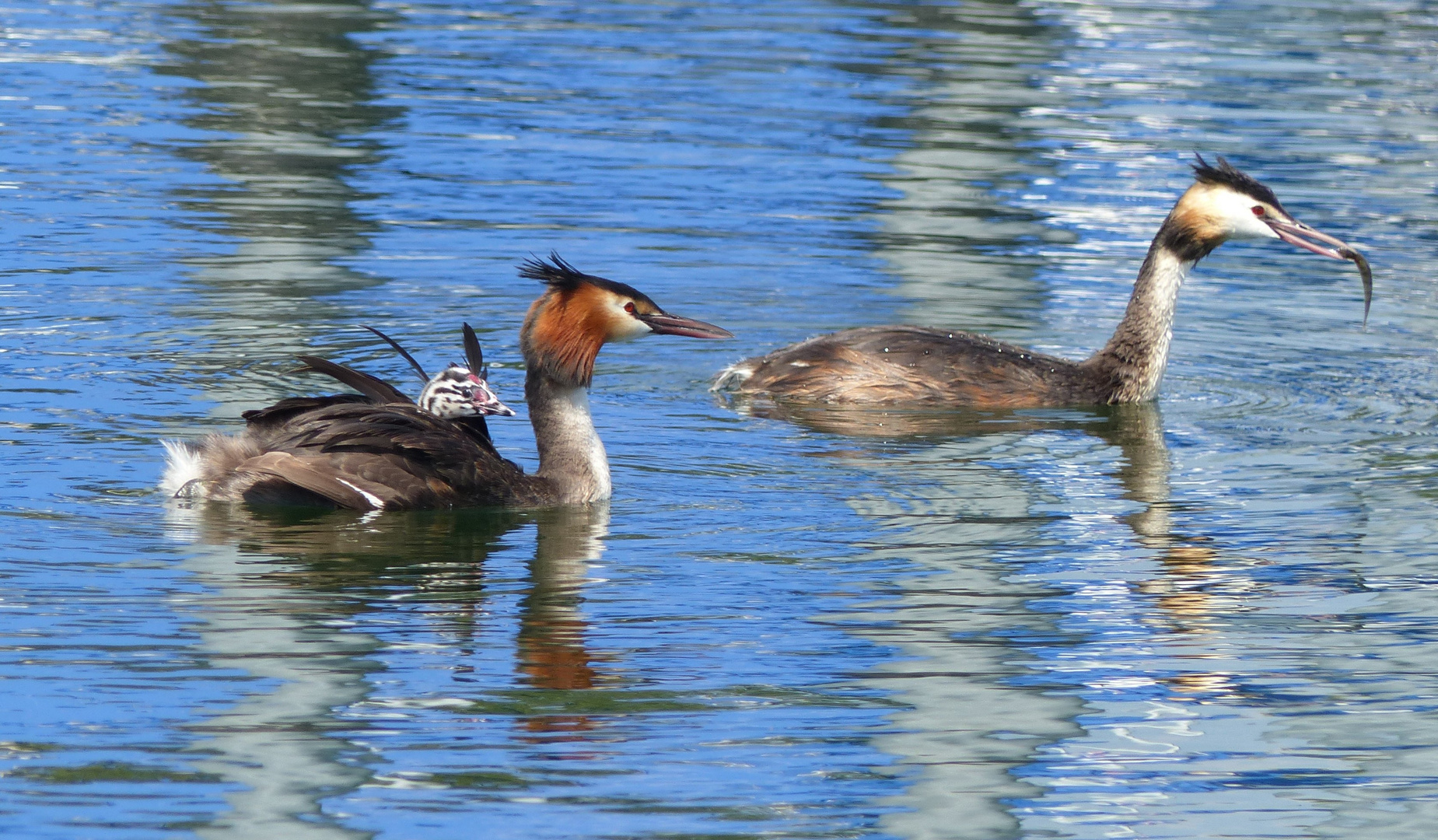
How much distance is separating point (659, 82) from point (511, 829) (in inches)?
602

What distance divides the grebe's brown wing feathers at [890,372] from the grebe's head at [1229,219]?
1171mm

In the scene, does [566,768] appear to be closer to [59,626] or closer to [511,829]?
[511,829]

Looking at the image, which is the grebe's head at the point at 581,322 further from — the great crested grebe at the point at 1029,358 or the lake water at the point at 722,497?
the great crested grebe at the point at 1029,358

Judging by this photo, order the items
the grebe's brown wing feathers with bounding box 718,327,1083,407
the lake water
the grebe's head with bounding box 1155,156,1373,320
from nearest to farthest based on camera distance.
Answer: the lake water < the grebe's brown wing feathers with bounding box 718,327,1083,407 < the grebe's head with bounding box 1155,156,1373,320

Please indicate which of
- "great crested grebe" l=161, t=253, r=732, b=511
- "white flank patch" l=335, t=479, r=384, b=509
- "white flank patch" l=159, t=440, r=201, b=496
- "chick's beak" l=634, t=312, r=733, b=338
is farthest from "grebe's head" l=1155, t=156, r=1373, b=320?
"white flank patch" l=159, t=440, r=201, b=496

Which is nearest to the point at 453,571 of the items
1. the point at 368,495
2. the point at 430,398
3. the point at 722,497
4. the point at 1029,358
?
the point at 368,495

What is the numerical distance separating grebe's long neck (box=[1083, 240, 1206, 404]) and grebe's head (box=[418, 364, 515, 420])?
3.71 metres

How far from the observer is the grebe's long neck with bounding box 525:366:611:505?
883 centimetres

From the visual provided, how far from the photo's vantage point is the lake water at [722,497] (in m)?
6.06

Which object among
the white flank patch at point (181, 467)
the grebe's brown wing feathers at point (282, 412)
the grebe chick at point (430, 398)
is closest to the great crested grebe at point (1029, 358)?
the grebe chick at point (430, 398)

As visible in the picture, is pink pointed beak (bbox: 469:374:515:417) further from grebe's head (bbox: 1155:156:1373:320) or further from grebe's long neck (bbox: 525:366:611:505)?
grebe's head (bbox: 1155:156:1373:320)

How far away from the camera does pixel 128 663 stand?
6664mm

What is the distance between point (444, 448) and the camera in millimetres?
8484

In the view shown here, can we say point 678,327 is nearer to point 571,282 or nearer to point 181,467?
point 571,282
